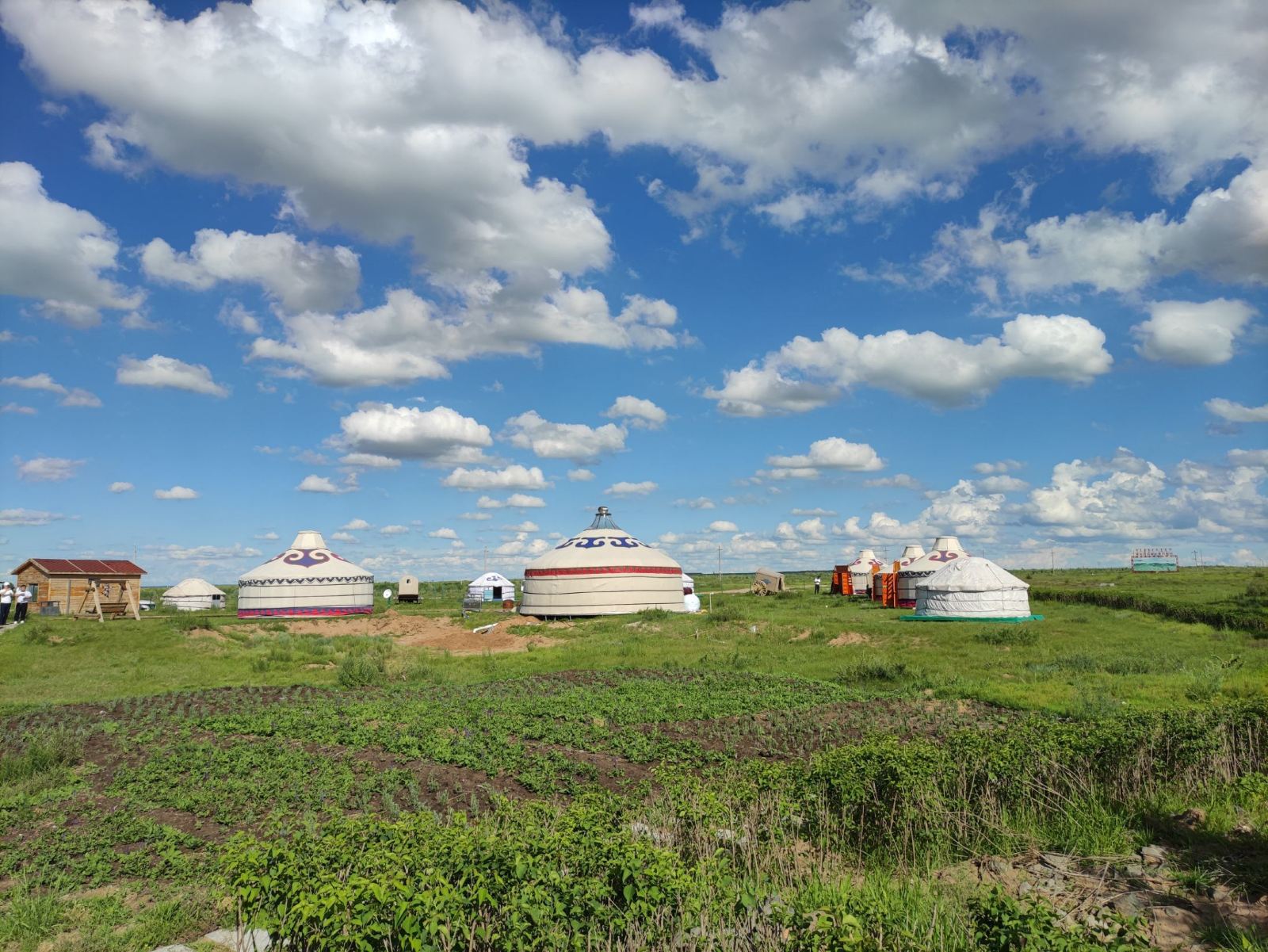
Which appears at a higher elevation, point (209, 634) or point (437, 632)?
point (209, 634)

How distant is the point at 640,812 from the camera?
8.30 metres

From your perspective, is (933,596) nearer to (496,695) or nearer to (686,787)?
(496,695)

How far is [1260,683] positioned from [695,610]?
34.5 metres

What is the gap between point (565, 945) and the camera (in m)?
5.34

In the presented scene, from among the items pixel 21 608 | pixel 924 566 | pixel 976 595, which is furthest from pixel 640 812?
pixel 924 566

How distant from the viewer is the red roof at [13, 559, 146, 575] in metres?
48.2

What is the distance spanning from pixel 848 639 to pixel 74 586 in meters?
42.8

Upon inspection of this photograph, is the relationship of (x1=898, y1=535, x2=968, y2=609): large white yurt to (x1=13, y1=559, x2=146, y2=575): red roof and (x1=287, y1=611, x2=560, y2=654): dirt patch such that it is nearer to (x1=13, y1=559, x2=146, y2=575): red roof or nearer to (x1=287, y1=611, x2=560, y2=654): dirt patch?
(x1=287, y1=611, x2=560, y2=654): dirt patch

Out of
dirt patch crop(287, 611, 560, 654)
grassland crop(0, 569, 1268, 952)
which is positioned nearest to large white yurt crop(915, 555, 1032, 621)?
dirt patch crop(287, 611, 560, 654)

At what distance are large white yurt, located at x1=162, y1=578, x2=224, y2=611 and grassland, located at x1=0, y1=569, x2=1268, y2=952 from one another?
47869 millimetres

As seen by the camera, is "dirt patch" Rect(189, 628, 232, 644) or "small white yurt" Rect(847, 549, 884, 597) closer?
"dirt patch" Rect(189, 628, 232, 644)

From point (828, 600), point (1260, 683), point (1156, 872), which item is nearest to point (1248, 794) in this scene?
point (1156, 872)

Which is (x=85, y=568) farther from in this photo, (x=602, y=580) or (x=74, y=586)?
(x=602, y=580)

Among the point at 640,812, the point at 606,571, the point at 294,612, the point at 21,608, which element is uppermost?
the point at 606,571
